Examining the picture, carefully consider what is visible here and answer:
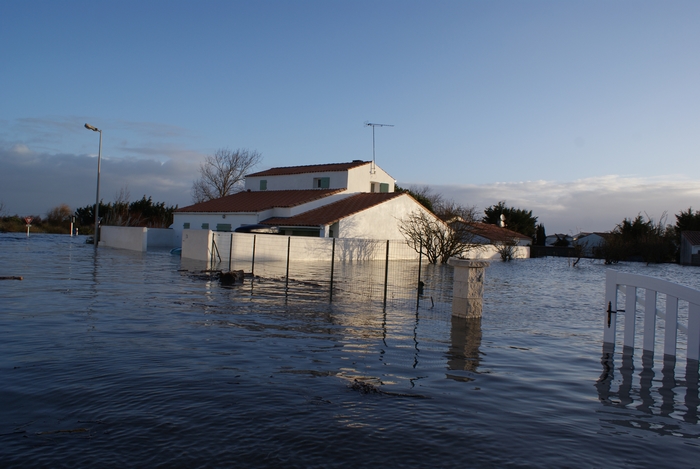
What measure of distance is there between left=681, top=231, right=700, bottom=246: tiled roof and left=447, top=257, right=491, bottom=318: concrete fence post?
56648mm

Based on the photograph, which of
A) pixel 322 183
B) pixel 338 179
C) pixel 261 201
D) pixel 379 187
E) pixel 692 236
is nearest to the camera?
pixel 261 201

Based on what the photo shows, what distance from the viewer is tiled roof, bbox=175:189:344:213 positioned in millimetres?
43062

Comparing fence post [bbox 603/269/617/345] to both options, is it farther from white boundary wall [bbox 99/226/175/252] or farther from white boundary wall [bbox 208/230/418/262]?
white boundary wall [bbox 99/226/175/252]

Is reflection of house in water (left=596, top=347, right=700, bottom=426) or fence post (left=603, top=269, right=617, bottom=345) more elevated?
fence post (left=603, top=269, right=617, bottom=345)

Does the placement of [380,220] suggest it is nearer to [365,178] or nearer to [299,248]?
[365,178]

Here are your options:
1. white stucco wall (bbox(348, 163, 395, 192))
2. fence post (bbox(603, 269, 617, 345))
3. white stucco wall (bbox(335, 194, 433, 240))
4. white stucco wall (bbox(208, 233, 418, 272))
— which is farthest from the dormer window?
fence post (bbox(603, 269, 617, 345))

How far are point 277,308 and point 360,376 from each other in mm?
5866

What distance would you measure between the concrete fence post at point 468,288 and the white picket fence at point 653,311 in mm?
2556

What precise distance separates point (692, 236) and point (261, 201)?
46.1m

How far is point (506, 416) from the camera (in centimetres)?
541

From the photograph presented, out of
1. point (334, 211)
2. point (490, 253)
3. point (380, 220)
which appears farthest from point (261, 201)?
point (490, 253)

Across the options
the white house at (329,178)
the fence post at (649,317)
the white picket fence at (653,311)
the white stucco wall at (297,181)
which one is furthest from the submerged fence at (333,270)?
the white stucco wall at (297,181)

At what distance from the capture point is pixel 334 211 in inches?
1623

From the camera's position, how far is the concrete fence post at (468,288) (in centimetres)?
1119
